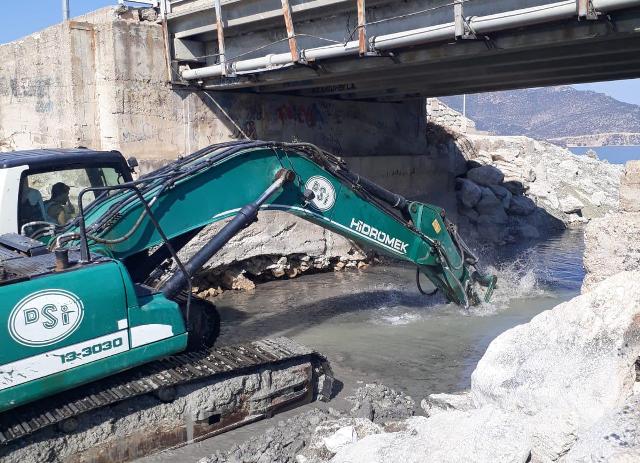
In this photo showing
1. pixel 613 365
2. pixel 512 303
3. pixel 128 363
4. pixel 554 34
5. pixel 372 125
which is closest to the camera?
pixel 613 365

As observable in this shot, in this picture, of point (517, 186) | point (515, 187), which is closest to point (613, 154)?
point (517, 186)

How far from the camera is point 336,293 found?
1095 cm

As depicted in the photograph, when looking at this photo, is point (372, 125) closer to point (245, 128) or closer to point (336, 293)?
point (245, 128)

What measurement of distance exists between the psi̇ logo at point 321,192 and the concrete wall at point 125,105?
4.72 metres

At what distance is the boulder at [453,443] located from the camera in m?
3.60

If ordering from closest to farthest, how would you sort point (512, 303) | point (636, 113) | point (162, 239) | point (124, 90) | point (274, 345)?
point (162, 239)
point (274, 345)
point (512, 303)
point (124, 90)
point (636, 113)

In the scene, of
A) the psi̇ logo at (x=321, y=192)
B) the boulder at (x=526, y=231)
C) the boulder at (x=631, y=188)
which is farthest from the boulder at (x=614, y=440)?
the boulder at (x=526, y=231)

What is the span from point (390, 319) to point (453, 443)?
17.8ft

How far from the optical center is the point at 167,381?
16.1 feet

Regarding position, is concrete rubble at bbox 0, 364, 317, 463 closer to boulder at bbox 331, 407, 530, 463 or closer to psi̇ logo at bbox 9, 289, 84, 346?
psi̇ logo at bbox 9, 289, 84, 346

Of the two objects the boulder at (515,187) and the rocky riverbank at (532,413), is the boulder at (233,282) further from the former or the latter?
the boulder at (515,187)

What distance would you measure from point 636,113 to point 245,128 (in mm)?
150622

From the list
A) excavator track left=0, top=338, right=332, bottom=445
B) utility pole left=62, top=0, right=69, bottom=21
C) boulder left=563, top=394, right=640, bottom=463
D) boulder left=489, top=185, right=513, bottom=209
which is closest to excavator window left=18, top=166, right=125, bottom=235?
excavator track left=0, top=338, right=332, bottom=445

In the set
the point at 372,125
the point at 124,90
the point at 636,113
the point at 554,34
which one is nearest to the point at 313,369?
the point at 554,34
